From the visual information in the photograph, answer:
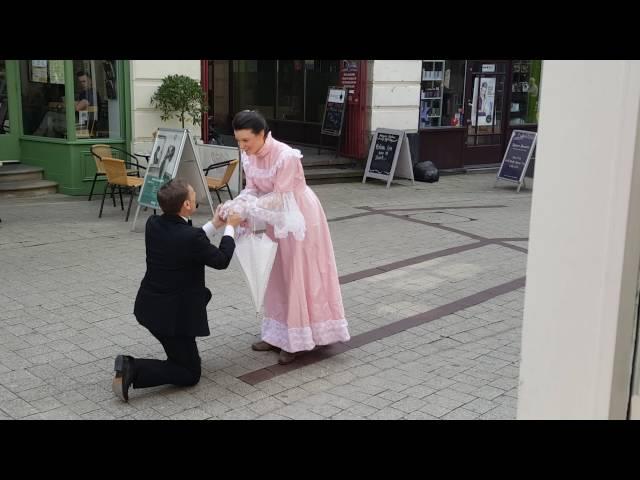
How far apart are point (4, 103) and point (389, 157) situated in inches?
253

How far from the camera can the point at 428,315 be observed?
633cm

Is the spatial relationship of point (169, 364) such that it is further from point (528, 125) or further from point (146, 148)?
point (528, 125)

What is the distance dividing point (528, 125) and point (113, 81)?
939 centimetres

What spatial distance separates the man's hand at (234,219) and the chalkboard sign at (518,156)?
30.8 feet

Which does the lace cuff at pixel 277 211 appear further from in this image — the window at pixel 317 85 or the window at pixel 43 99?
the window at pixel 317 85

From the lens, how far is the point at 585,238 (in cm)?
166

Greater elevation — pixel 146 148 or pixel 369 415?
pixel 146 148

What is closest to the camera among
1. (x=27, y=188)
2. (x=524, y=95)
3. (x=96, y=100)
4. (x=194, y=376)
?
(x=194, y=376)

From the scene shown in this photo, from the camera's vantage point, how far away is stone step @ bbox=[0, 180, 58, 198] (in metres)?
11.0

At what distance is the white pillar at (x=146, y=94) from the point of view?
1138cm

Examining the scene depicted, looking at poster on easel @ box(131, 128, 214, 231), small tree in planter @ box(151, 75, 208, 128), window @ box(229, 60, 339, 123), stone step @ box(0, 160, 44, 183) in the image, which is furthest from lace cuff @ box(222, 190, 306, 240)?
window @ box(229, 60, 339, 123)

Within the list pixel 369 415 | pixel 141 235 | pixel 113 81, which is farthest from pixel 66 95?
pixel 369 415

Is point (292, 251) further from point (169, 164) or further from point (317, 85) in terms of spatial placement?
point (317, 85)

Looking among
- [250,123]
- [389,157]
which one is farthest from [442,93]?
[250,123]
